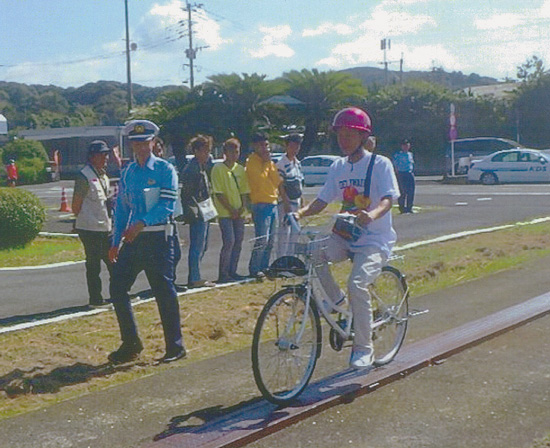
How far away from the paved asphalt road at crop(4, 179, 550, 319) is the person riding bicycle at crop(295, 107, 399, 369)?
4129 mm

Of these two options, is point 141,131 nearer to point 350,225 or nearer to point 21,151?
point 350,225

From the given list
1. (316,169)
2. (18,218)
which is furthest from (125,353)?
(316,169)

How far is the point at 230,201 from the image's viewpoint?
37.2 feet

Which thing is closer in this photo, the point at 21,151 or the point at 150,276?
the point at 150,276

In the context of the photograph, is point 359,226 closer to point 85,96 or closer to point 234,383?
point 234,383

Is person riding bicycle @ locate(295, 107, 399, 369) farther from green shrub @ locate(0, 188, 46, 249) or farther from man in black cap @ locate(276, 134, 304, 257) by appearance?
green shrub @ locate(0, 188, 46, 249)

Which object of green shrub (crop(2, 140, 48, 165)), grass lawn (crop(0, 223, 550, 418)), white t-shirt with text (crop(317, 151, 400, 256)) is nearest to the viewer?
white t-shirt with text (crop(317, 151, 400, 256))

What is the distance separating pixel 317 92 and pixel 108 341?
49.0m

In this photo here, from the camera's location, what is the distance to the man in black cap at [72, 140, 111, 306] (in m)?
9.59

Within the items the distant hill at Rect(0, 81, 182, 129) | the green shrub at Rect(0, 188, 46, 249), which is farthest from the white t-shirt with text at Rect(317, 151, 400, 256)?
the distant hill at Rect(0, 81, 182, 129)

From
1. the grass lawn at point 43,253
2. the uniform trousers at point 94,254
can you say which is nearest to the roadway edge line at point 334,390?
the uniform trousers at point 94,254

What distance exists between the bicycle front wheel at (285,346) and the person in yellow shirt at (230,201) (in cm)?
509

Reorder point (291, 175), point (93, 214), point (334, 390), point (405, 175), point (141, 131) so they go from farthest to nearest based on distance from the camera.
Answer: point (405, 175), point (291, 175), point (93, 214), point (141, 131), point (334, 390)

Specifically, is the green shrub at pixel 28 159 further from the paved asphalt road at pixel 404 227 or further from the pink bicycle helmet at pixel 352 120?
the pink bicycle helmet at pixel 352 120
